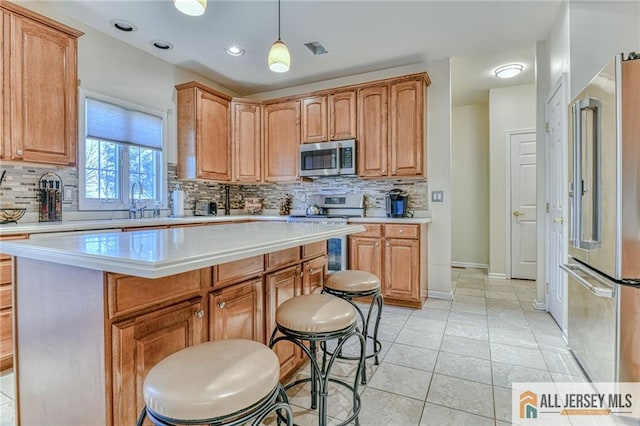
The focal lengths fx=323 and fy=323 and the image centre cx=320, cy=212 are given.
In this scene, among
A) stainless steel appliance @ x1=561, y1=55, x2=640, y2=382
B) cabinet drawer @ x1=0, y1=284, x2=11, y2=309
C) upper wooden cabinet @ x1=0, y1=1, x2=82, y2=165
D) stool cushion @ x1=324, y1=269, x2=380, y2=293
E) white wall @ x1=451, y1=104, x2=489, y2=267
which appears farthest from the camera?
white wall @ x1=451, y1=104, x2=489, y2=267

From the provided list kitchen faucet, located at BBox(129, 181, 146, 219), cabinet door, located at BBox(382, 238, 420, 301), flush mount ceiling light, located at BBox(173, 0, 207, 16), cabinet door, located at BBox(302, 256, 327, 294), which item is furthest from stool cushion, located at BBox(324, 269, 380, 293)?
kitchen faucet, located at BBox(129, 181, 146, 219)

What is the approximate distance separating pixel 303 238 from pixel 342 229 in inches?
17.4

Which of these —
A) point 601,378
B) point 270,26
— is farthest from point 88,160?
point 601,378

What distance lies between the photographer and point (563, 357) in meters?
2.32

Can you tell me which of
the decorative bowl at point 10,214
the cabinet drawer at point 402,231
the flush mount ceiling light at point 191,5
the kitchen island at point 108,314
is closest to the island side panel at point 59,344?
the kitchen island at point 108,314

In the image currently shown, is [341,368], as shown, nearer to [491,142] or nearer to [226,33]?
[226,33]

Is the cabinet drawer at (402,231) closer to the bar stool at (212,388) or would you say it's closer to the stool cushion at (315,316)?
the stool cushion at (315,316)

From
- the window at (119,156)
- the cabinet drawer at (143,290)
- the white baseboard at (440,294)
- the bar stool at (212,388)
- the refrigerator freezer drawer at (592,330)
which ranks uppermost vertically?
the window at (119,156)

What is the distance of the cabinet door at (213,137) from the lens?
3.98m

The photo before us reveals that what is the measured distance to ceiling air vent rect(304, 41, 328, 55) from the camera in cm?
344

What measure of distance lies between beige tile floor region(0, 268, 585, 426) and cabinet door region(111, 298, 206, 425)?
832 mm

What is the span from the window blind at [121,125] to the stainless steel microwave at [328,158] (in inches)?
70.0

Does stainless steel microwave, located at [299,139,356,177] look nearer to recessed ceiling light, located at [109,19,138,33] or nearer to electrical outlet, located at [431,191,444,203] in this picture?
electrical outlet, located at [431,191,444,203]

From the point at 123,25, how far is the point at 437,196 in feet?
12.2
